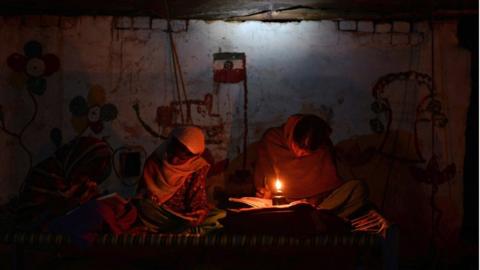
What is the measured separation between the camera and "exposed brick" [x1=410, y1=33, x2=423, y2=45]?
20.5 feet

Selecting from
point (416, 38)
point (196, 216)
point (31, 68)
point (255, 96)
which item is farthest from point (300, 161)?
point (31, 68)

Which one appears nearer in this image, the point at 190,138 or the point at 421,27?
the point at 190,138

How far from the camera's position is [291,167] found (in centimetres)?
601

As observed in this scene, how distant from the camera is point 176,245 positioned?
4.29 meters

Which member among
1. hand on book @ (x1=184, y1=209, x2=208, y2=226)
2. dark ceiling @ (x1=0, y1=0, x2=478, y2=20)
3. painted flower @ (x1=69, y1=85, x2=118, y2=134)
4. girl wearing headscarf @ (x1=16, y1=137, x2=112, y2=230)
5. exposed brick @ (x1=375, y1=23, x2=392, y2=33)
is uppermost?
dark ceiling @ (x1=0, y1=0, x2=478, y2=20)

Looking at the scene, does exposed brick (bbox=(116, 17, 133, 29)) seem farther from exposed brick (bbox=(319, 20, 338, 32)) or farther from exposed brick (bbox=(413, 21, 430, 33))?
exposed brick (bbox=(413, 21, 430, 33))

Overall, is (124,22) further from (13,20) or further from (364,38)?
(364,38)

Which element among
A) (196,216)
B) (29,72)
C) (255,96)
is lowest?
(196,216)

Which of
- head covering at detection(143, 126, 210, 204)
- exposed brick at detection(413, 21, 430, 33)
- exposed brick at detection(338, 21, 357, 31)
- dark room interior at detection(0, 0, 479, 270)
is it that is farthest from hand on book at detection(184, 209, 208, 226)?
exposed brick at detection(413, 21, 430, 33)

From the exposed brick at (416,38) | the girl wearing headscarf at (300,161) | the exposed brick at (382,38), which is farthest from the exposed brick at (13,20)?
the exposed brick at (416,38)

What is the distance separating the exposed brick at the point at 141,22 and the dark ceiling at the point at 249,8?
3.1 inches

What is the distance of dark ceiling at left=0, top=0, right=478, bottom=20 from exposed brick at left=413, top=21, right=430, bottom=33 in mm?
124

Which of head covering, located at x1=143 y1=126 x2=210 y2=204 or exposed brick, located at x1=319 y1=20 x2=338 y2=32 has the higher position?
exposed brick, located at x1=319 y1=20 x2=338 y2=32

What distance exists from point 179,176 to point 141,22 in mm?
1921
